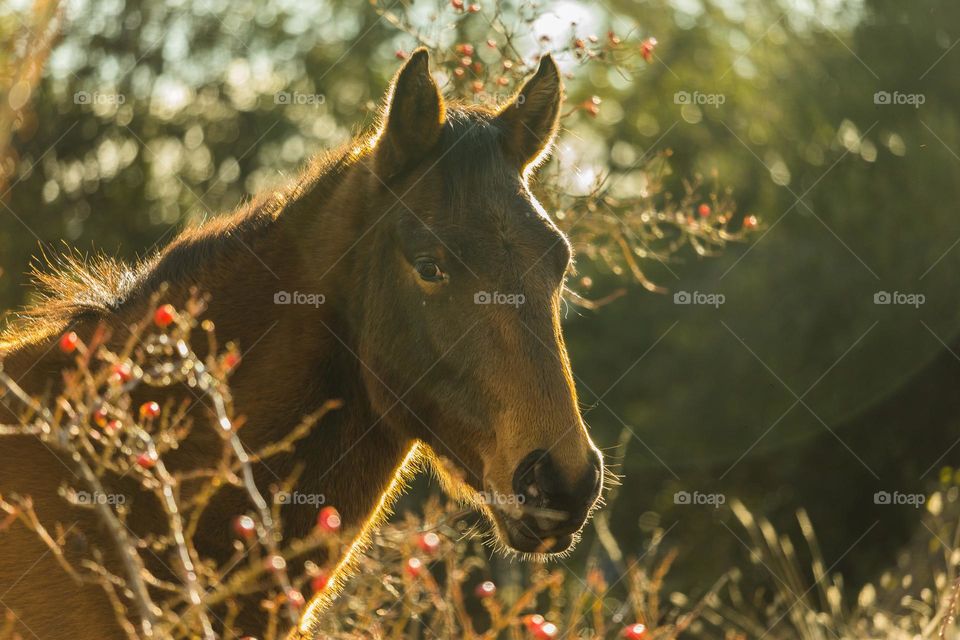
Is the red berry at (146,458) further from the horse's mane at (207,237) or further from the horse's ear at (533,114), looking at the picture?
the horse's ear at (533,114)

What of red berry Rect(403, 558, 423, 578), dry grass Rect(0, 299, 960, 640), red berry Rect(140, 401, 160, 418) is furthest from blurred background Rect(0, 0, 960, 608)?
red berry Rect(140, 401, 160, 418)

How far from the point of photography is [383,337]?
146 inches

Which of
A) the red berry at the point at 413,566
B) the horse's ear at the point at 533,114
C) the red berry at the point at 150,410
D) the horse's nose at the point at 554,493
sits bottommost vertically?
the red berry at the point at 413,566

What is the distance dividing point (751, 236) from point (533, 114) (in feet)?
26.8

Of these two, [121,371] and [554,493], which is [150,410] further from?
[554,493]

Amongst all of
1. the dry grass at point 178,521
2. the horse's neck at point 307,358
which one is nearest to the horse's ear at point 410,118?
the horse's neck at point 307,358

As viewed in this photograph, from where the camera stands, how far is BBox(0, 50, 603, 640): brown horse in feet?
11.1

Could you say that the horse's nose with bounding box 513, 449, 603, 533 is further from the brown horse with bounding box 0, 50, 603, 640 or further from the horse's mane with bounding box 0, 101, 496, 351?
the horse's mane with bounding box 0, 101, 496, 351

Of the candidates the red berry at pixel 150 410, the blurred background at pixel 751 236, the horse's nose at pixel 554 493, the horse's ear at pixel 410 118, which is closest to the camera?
the red berry at pixel 150 410

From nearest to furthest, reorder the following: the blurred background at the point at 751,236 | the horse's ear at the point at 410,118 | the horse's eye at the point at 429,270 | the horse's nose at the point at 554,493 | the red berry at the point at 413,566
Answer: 1. the horse's nose at the point at 554,493
2. the red berry at the point at 413,566
3. the horse's eye at the point at 429,270
4. the horse's ear at the point at 410,118
5. the blurred background at the point at 751,236

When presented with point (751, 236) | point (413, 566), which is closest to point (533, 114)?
point (413, 566)

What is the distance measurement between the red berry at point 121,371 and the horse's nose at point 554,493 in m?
1.26

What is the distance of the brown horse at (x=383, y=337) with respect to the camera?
3.39m

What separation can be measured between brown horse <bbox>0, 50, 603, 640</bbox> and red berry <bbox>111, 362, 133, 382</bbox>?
347mm
